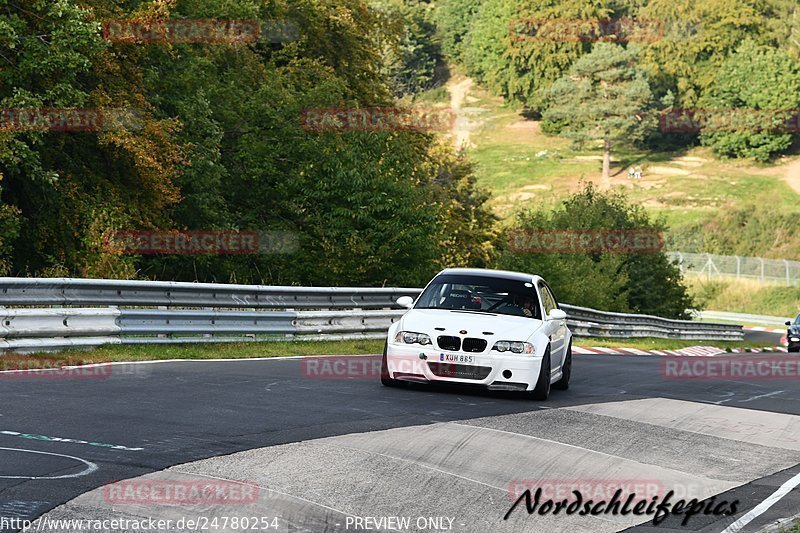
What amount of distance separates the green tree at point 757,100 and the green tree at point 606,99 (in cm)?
818

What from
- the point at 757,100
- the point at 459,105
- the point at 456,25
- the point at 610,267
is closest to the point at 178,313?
the point at 610,267

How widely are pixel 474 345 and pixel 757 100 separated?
121 metres

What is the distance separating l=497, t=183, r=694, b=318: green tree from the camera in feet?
149

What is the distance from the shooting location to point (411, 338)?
45.5 feet

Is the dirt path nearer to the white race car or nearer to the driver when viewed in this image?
the driver

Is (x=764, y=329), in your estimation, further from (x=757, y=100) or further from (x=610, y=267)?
(x=757, y=100)

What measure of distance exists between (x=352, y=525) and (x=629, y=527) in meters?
1.97

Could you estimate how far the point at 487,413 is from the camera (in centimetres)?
1237

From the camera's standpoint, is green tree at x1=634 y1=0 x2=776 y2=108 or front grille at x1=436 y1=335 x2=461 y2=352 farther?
green tree at x1=634 y1=0 x2=776 y2=108

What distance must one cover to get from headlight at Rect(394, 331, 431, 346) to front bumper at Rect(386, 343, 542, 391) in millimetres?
79

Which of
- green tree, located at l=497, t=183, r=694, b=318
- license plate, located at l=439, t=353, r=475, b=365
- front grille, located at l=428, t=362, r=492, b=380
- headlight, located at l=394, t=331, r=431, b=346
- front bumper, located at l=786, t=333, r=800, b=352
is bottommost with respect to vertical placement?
front bumper, located at l=786, t=333, r=800, b=352

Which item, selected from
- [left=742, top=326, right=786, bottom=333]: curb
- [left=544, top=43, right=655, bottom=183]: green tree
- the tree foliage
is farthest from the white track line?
[left=544, top=43, right=655, bottom=183]: green tree

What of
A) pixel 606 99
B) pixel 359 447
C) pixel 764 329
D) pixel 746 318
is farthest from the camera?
pixel 606 99

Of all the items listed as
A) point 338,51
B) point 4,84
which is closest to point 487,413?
point 4,84
